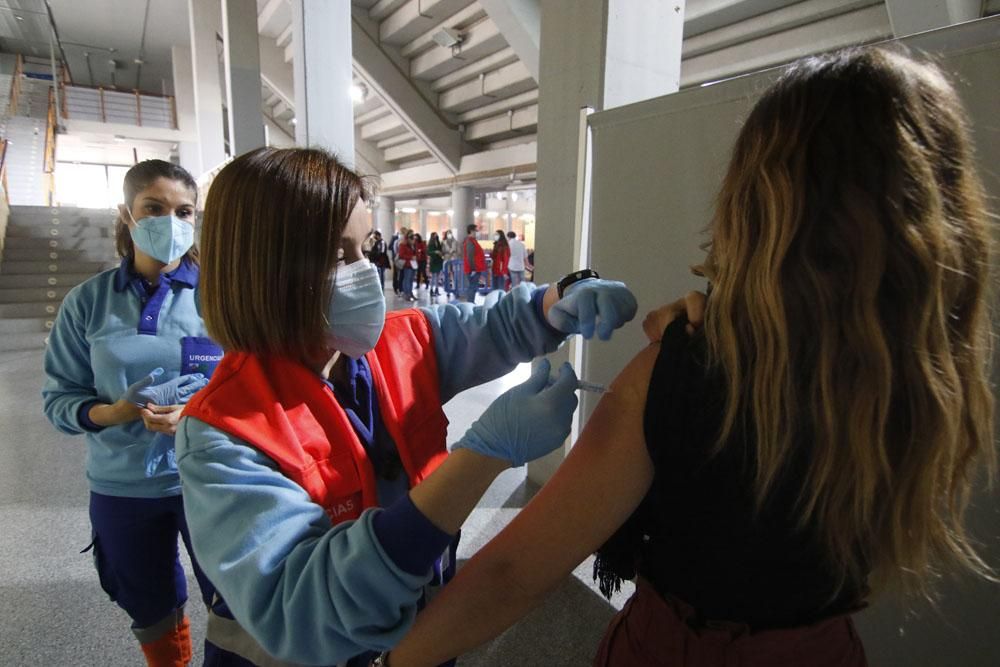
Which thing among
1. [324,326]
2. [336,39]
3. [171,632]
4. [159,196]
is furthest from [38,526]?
[336,39]

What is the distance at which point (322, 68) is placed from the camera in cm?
294

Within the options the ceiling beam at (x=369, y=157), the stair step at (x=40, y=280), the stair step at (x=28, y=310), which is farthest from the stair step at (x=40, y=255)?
the ceiling beam at (x=369, y=157)

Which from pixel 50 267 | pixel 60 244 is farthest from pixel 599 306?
pixel 60 244

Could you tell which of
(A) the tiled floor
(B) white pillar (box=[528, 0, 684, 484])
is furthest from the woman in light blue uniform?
(B) white pillar (box=[528, 0, 684, 484])

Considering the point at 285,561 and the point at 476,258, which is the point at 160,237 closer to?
the point at 285,561

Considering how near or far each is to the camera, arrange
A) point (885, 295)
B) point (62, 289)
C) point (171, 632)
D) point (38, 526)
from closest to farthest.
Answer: point (885, 295)
point (171, 632)
point (38, 526)
point (62, 289)

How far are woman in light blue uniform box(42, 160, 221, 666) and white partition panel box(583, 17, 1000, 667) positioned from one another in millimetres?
1307

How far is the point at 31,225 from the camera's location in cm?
697

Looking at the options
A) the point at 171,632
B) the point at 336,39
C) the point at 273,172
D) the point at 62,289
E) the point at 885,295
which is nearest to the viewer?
the point at 885,295

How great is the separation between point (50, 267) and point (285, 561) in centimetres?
799

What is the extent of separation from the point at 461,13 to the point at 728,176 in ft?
22.8

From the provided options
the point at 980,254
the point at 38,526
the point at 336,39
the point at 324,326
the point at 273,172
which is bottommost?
the point at 38,526

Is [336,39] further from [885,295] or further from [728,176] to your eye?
[885,295]

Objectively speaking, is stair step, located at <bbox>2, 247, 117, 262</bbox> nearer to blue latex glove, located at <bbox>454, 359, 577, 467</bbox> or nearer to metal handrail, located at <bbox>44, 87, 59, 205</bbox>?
metal handrail, located at <bbox>44, 87, 59, 205</bbox>
